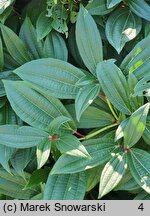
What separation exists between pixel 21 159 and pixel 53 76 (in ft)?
0.86

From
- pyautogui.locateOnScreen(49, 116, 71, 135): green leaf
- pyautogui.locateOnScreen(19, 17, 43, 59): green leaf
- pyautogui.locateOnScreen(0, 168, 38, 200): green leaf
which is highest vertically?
pyautogui.locateOnScreen(19, 17, 43, 59): green leaf

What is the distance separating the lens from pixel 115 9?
1302 millimetres

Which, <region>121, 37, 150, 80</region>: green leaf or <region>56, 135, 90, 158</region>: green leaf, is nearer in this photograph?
<region>56, 135, 90, 158</region>: green leaf

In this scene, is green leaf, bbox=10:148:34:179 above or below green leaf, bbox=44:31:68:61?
below

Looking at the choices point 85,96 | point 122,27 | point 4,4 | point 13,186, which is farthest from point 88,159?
point 4,4

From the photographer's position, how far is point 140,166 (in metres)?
1.09

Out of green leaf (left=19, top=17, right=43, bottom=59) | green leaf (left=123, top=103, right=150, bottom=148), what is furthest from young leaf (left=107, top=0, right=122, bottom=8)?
green leaf (left=123, top=103, right=150, bottom=148)

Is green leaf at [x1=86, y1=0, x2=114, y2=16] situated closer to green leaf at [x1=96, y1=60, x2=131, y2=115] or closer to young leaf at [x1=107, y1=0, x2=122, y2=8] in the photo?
young leaf at [x1=107, y1=0, x2=122, y2=8]

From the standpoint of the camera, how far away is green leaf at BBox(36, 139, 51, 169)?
1.07 meters

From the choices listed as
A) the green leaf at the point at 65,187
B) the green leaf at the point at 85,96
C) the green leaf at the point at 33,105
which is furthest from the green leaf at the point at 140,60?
the green leaf at the point at 65,187

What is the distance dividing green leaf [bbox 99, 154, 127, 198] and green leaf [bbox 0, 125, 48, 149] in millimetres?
179

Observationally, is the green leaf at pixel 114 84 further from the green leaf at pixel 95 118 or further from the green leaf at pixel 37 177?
the green leaf at pixel 37 177

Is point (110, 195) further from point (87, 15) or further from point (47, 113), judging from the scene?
point (87, 15)

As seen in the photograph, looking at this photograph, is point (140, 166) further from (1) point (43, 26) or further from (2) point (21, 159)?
(1) point (43, 26)
